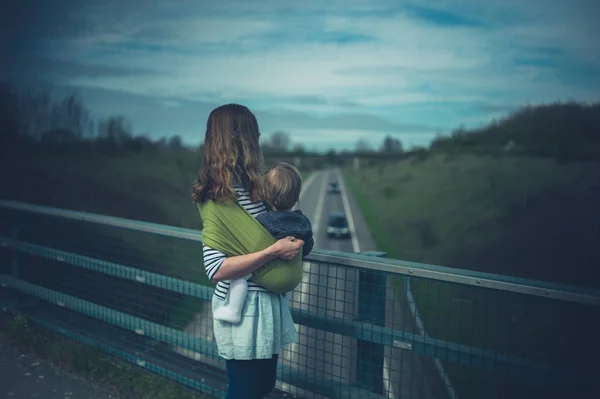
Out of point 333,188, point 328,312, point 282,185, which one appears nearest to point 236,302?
point 282,185

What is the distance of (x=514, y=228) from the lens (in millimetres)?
29500

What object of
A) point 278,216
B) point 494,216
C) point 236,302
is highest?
point 278,216

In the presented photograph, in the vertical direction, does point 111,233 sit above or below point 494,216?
above

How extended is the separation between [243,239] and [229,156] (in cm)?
36

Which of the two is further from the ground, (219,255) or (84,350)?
(219,255)

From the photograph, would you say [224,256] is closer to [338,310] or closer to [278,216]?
[278,216]

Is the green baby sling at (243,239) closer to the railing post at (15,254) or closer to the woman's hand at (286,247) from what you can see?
the woman's hand at (286,247)

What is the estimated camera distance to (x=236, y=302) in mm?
2389

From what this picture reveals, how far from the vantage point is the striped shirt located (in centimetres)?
239

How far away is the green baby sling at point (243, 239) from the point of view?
2.38m

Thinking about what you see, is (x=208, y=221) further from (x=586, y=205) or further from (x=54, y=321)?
(x=586, y=205)

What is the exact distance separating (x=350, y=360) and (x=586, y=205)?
26.7 m

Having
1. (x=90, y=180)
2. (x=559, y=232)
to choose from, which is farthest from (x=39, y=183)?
(x=559, y=232)

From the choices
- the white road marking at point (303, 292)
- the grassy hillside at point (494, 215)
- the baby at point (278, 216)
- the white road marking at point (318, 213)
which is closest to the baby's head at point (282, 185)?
the baby at point (278, 216)
